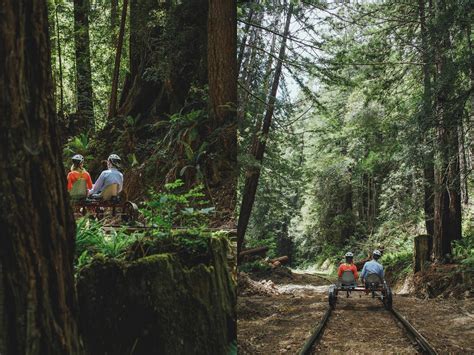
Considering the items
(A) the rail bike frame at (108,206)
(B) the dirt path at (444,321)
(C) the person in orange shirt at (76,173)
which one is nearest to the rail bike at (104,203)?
(A) the rail bike frame at (108,206)

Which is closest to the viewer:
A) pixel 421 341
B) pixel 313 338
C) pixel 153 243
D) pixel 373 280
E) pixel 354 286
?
pixel 153 243

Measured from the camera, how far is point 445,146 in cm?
1027

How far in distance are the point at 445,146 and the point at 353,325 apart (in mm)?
4444

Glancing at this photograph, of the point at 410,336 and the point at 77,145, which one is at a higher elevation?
the point at 77,145

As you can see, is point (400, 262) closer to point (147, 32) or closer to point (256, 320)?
point (256, 320)

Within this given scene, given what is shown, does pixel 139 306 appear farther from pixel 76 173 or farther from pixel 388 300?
pixel 388 300

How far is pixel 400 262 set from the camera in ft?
57.5

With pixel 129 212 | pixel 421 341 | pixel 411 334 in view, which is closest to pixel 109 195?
pixel 129 212

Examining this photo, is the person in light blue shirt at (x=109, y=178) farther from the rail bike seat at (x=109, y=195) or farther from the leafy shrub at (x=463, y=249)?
the leafy shrub at (x=463, y=249)

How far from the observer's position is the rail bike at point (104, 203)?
525 cm

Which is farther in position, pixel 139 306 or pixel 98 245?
pixel 98 245

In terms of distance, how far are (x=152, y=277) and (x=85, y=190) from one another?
2.63 meters

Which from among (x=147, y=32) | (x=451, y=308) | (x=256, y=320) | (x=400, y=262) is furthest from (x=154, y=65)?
(x=400, y=262)

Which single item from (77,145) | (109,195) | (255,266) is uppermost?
(77,145)
